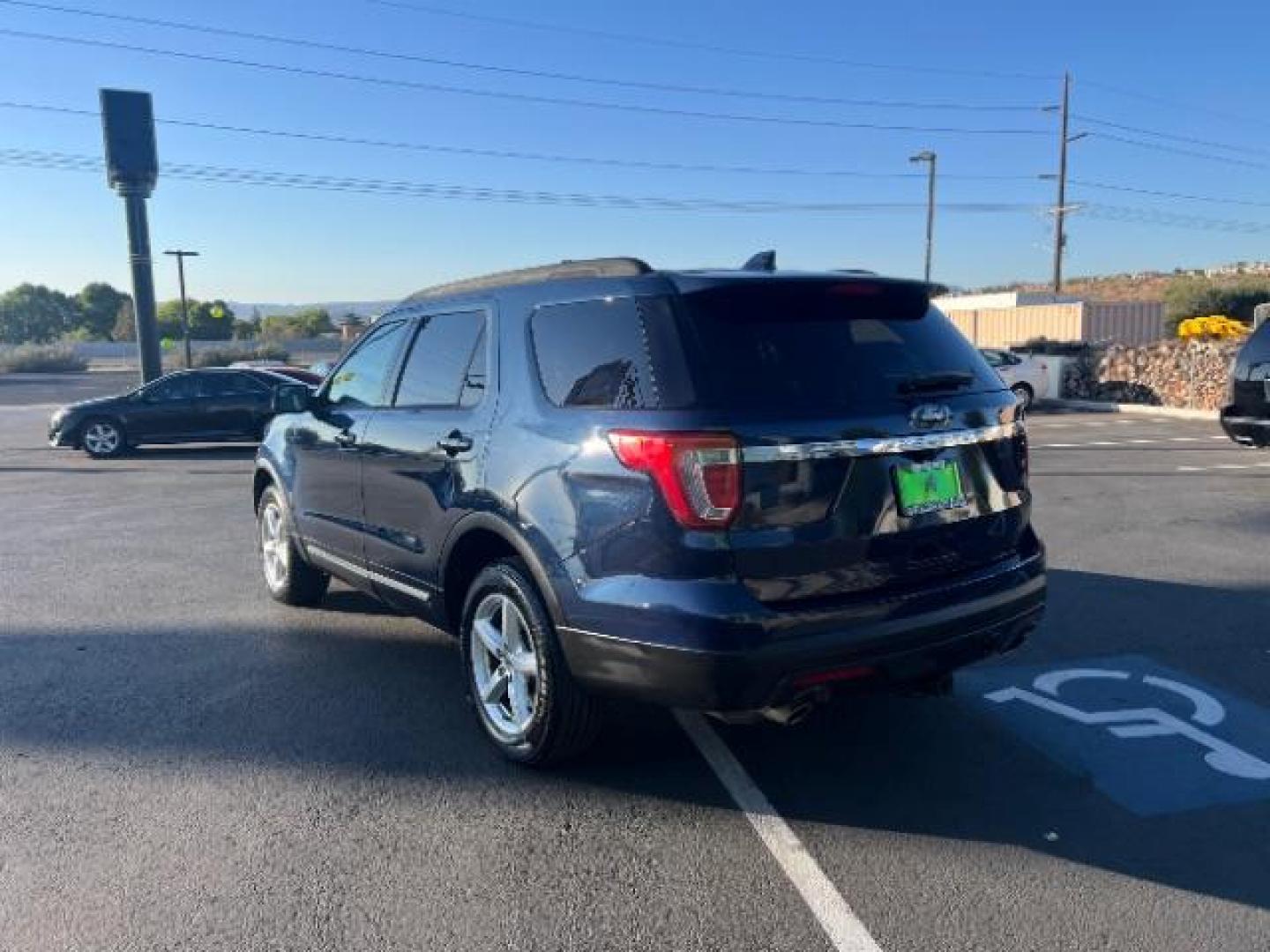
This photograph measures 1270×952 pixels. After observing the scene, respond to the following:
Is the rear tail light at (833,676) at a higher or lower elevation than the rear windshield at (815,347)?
lower

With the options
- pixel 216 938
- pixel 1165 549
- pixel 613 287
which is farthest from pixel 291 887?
pixel 1165 549

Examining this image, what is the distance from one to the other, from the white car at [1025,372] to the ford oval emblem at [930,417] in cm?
1908

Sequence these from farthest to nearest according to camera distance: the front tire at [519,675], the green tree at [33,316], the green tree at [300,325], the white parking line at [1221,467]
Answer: the green tree at [33,316] → the green tree at [300,325] → the white parking line at [1221,467] → the front tire at [519,675]

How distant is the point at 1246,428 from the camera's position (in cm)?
962

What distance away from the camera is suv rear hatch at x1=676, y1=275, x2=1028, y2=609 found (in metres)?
3.12

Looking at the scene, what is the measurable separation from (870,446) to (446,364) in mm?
1961

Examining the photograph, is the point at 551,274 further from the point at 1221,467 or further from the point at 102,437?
the point at 102,437

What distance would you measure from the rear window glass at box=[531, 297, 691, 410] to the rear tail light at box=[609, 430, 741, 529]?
0.50ft

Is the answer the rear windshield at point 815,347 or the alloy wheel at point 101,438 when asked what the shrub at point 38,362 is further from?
the rear windshield at point 815,347

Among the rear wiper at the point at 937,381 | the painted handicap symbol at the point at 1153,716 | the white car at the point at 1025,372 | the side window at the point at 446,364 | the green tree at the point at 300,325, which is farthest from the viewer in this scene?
the green tree at the point at 300,325

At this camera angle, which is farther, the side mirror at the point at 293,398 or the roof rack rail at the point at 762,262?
the side mirror at the point at 293,398

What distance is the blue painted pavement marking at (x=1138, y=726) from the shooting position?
11.8ft

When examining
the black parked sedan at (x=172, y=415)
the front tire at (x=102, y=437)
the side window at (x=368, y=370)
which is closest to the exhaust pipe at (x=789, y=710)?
the side window at (x=368, y=370)

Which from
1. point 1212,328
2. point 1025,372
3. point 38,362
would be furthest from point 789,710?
point 38,362
